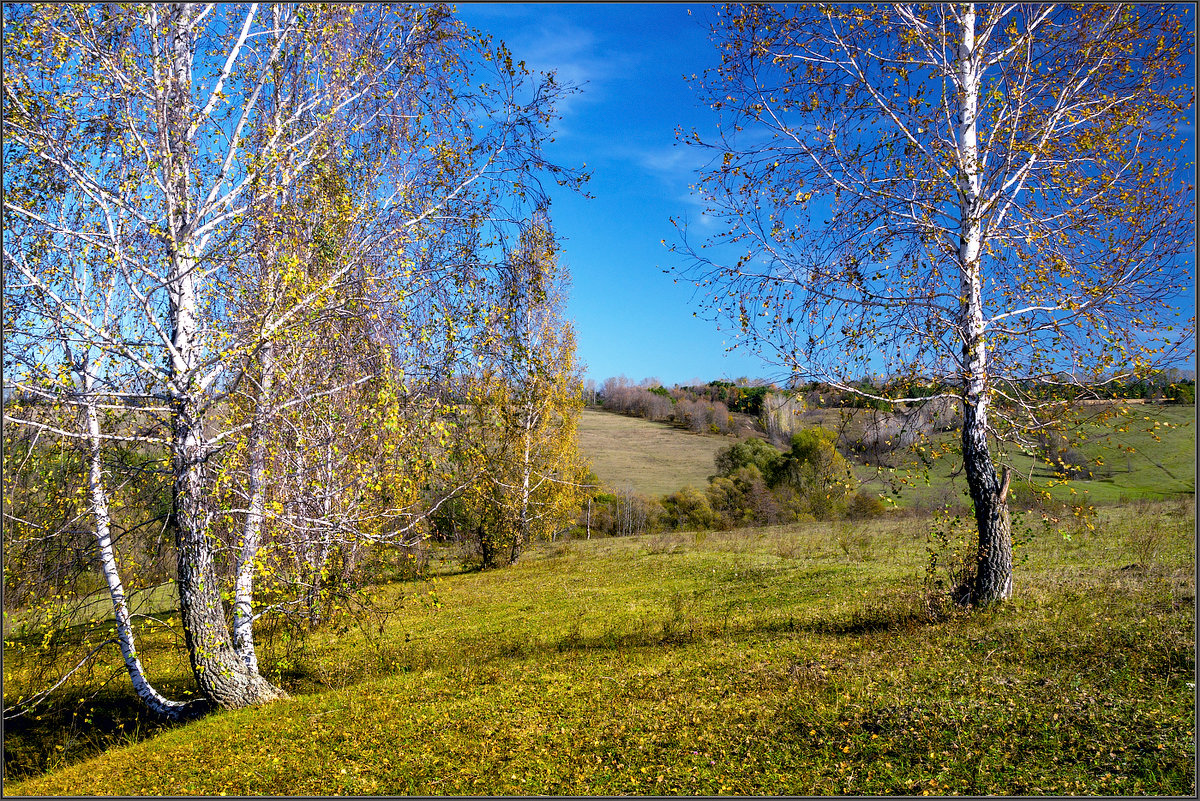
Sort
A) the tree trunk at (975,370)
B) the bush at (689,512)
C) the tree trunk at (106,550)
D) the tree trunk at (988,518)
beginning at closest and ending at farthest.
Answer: the tree trunk at (106,550) → the tree trunk at (975,370) → the tree trunk at (988,518) → the bush at (689,512)

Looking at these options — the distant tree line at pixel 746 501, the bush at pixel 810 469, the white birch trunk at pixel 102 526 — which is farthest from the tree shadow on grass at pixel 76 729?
the bush at pixel 810 469

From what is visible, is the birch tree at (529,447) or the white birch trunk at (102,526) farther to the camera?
the birch tree at (529,447)

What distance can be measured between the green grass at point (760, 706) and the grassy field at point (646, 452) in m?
28.1

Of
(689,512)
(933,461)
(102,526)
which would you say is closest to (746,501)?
(689,512)

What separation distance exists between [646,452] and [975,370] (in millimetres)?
41407

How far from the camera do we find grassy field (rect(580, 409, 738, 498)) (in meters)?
40.2

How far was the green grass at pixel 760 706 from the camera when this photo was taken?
442cm

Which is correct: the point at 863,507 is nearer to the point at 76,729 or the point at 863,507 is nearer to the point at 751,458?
the point at 751,458

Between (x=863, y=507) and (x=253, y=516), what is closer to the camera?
(x=253, y=516)

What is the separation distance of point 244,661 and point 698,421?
158 ft

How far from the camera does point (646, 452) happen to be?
4819 cm

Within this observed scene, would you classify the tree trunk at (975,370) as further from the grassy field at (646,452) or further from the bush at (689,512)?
the grassy field at (646,452)

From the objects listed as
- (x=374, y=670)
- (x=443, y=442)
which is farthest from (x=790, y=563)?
(x=443, y=442)

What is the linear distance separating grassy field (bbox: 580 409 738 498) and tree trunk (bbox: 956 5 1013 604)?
2950 cm
